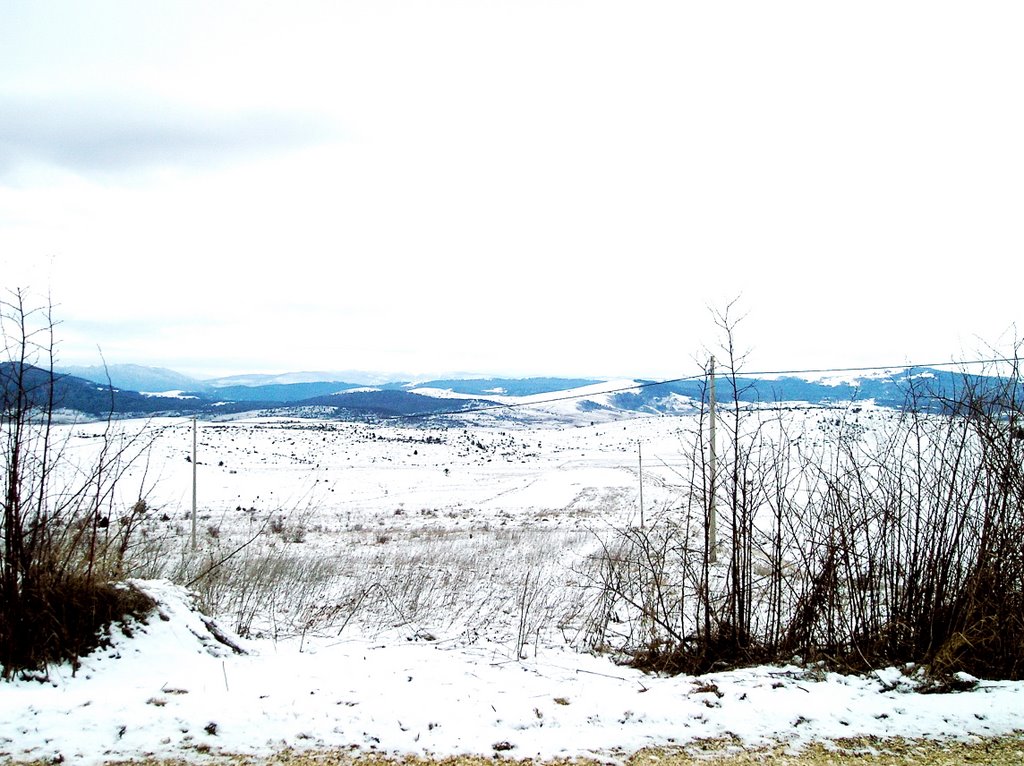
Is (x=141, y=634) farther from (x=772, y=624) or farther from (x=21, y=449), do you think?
(x=772, y=624)

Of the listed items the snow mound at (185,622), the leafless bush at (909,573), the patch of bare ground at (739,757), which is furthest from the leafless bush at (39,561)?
the leafless bush at (909,573)

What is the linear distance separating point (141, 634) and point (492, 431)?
7593 centimetres

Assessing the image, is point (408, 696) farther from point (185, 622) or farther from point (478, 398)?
point (478, 398)

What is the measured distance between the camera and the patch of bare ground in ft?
10.3

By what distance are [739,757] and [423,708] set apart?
173cm

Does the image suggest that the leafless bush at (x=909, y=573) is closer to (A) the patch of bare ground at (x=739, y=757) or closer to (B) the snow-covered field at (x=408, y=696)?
(B) the snow-covered field at (x=408, y=696)

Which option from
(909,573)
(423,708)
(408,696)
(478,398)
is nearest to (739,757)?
(423,708)

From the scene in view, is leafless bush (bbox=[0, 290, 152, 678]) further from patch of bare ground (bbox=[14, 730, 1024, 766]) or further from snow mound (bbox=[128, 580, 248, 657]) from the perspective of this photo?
patch of bare ground (bbox=[14, 730, 1024, 766])

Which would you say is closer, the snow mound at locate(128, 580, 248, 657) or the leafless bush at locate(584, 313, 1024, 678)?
the leafless bush at locate(584, 313, 1024, 678)

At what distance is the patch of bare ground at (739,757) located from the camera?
3.14 m

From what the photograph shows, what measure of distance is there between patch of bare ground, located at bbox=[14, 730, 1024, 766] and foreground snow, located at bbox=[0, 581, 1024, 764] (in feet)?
0.21

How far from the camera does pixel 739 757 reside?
3248mm

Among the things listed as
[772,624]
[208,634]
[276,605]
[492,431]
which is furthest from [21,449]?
[492,431]

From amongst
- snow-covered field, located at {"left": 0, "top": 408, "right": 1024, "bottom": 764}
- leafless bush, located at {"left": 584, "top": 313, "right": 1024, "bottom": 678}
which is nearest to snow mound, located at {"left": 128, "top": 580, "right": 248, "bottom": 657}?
snow-covered field, located at {"left": 0, "top": 408, "right": 1024, "bottom": 764}
